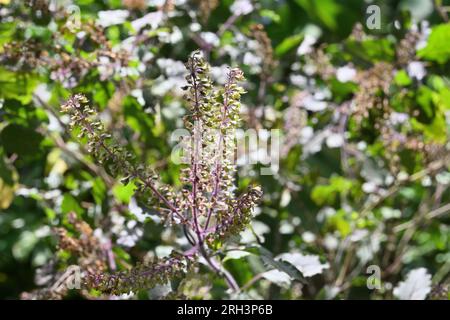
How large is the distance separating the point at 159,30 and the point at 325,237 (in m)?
0.77

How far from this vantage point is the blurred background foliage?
1477 millimetres

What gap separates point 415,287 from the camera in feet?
4.70

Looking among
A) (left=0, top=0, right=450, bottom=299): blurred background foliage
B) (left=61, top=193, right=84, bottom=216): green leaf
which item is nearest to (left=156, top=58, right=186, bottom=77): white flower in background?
(left=0, top=0, right=450, bottom=299): blurred background foliage

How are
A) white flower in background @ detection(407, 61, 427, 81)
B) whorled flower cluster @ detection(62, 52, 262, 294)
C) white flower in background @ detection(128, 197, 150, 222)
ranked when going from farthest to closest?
white flower in background @ detection(407, 61, 427, 81)
white flower in background @ detection(128, 197, 150, 222)
whorled flower cluster @ detection(62, 52, 262, 294)

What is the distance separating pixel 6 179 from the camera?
1.53m

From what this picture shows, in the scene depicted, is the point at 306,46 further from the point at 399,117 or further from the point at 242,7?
the point at 399,117

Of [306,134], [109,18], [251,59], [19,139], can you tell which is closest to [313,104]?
[306,134]

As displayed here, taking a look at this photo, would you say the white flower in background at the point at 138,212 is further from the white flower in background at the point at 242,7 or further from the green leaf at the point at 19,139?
the white flower in background at the point at 242,7

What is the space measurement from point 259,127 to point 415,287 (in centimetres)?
58

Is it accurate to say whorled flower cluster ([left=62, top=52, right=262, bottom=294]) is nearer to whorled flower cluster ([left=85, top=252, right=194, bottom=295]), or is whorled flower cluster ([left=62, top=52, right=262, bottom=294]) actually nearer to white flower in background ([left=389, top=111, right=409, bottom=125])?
whorled flower cluster ([left=85, top=252, right=194, bottom=295])

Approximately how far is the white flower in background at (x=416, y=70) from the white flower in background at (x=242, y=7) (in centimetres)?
44

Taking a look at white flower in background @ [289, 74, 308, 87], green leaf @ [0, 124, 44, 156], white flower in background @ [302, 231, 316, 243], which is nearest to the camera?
green leaf @ [0, 124, 44, 156]

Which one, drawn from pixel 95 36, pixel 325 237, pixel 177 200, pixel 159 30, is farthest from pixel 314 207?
pixel 177 200

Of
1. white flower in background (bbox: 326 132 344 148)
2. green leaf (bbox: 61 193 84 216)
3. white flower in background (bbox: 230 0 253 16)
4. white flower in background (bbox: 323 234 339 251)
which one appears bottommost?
white flower in background (bbox: 323 234 339 251)
